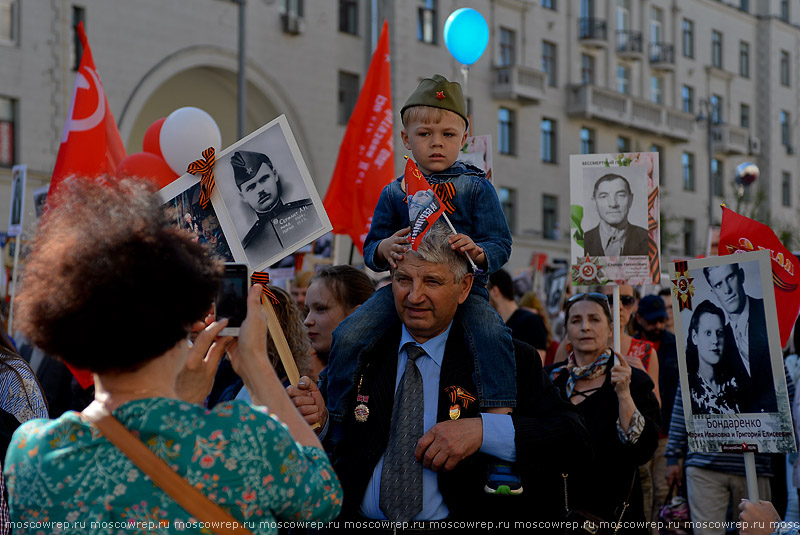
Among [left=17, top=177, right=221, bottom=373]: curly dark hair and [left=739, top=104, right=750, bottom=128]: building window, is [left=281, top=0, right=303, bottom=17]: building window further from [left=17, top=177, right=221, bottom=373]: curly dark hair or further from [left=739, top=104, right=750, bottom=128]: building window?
[left=739, top=104, right=750, bottom=128]: building window

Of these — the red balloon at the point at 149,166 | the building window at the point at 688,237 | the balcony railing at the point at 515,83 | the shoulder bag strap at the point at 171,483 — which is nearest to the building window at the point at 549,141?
the balcony railing at the point at 515,83

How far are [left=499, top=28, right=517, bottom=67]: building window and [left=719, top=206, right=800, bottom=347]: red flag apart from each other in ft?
103

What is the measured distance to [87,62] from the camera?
8523mm

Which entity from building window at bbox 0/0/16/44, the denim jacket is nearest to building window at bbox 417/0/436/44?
building window at bbox 0/0/16/44

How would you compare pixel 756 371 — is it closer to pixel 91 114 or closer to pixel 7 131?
pixel 91 114

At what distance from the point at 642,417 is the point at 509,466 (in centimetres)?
206

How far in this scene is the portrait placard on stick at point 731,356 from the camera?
420 cm

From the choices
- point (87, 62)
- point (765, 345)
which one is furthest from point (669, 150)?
point (765, 345)

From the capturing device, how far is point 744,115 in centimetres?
4903

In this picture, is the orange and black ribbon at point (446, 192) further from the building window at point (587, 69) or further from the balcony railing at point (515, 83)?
the building window at point (587, 69)

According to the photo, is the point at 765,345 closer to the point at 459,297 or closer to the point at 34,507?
the point at 459,297

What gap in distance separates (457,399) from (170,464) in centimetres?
157

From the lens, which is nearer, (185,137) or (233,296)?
(233,296)

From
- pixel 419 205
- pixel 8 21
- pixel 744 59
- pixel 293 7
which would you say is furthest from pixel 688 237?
pixel 419 205
